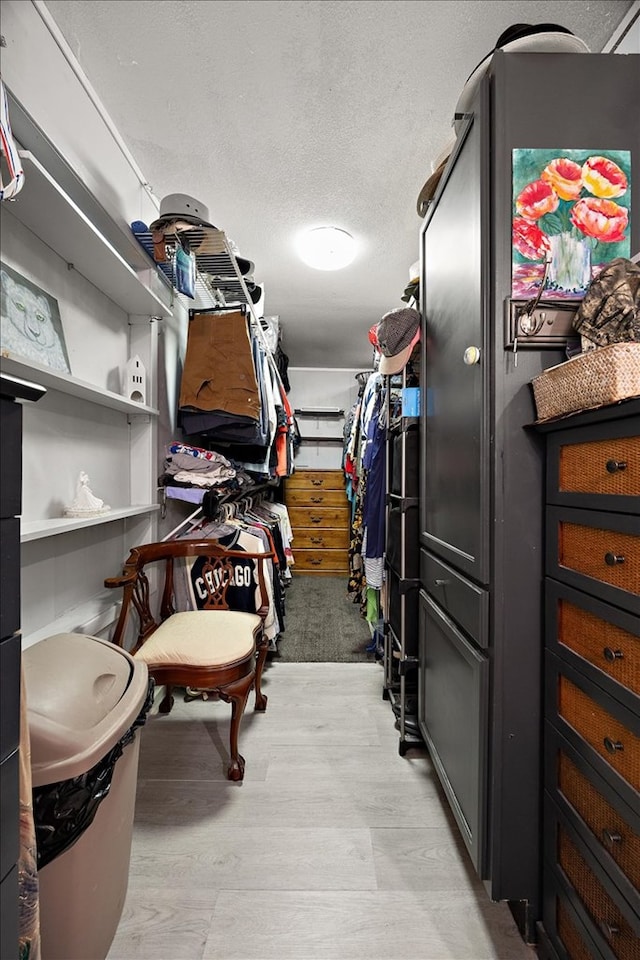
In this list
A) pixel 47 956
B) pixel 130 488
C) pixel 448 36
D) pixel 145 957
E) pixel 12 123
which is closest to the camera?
pixel 47 956

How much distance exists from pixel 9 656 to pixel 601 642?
3.10 ft

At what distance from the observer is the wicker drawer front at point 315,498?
15.2ft

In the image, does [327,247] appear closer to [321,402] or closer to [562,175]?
[562,175]

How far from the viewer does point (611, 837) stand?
0.71 meters

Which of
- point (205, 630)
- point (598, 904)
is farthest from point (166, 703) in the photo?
point (598, 904)

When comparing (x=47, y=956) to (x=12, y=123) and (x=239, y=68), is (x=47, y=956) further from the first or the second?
(x=239, y=68)

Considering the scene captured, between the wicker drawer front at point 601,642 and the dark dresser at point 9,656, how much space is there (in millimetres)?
918

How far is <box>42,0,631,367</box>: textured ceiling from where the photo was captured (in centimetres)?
120

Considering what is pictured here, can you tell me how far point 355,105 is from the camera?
58.8 inches

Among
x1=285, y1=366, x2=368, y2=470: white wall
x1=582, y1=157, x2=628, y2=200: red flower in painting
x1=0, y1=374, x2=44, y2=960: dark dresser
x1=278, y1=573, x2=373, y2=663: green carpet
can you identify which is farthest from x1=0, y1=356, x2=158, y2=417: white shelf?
x1=285, y1=366, x2=368, y2=470: white wall

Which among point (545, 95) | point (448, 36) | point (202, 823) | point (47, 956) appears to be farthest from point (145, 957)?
point (448, 36)

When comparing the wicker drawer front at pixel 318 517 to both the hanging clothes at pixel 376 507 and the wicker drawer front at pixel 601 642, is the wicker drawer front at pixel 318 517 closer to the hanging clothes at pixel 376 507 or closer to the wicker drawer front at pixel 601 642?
the hanging clothes at pixel 376 507

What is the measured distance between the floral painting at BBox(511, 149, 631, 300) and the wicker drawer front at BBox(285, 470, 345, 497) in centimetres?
376

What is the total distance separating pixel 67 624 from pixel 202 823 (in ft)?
2.54
